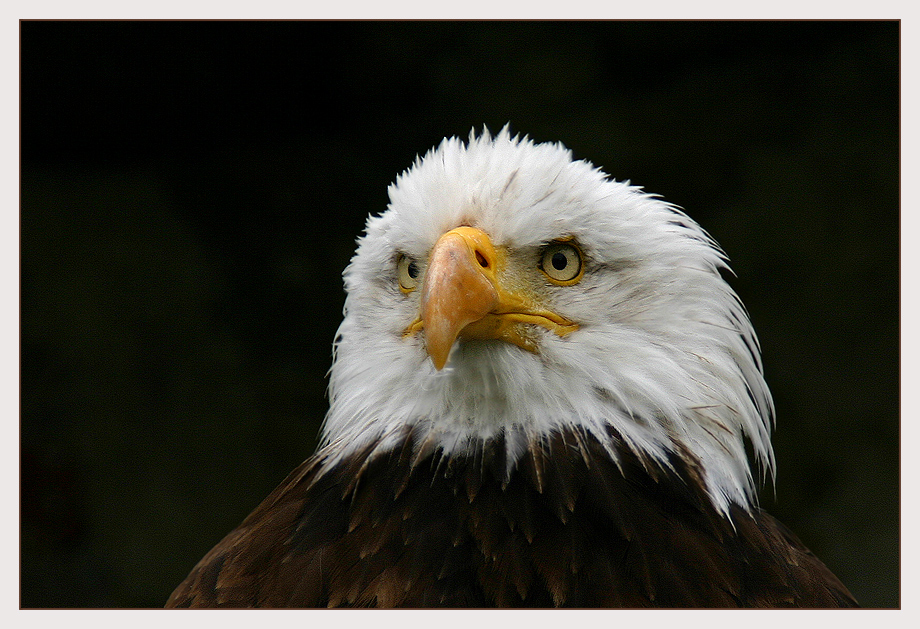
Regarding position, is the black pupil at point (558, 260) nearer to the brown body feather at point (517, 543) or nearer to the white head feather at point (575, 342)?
the white head feather at point (575, 342)

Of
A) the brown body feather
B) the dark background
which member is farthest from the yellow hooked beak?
the dark background

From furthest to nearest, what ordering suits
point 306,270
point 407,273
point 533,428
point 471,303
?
point 306,270 < point 407,273 < point 533,428 < point 471,303

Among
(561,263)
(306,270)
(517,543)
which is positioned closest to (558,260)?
(561,263)

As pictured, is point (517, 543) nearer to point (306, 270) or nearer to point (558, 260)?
point (558, 260)

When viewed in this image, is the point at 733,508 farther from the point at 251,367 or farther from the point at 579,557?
the point at 251,367

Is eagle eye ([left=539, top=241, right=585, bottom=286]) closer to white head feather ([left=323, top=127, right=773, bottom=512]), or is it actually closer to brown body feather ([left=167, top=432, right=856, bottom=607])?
white head feather ([left=323, top=127, right=773, bottom=512])

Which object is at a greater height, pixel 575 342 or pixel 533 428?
pixel 575 342
